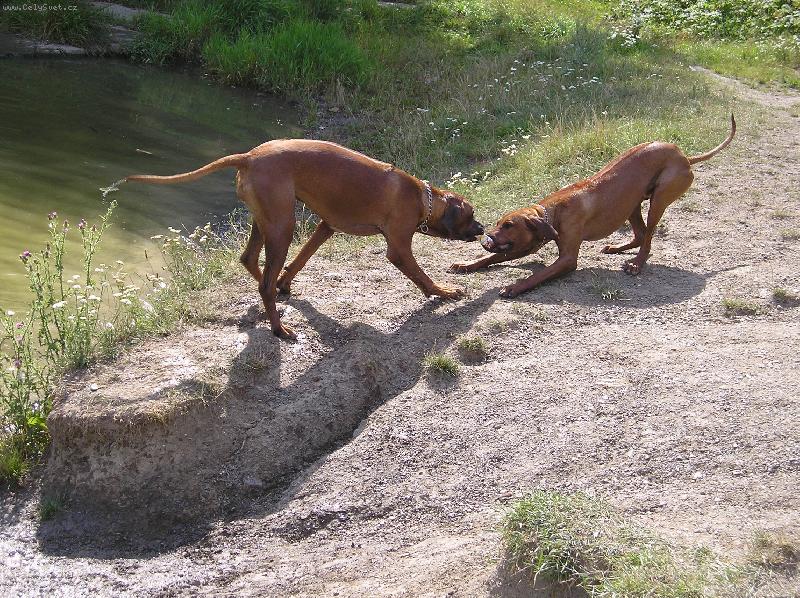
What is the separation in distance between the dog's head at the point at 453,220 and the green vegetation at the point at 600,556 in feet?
10.9

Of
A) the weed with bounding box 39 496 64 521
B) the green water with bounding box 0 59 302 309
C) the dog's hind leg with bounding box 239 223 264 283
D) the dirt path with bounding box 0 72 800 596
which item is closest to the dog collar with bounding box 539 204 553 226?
the dirt path with bounding box 0 72 800 596

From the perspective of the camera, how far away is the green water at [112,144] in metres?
9.73

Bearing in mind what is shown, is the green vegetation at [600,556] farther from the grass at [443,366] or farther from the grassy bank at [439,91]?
the grassy bank at [439,91]

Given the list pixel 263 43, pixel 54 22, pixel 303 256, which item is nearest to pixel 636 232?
pixel 303 256

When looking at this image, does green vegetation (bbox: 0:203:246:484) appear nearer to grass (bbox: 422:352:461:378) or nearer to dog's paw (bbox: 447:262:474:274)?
grass (bbox: 422:352:461:378)

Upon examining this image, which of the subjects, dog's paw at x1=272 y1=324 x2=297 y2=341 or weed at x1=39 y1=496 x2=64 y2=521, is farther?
dog's paw at x1=272 y1=324 x2=297 y2=341

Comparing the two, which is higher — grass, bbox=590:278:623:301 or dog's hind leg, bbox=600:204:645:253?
dog's hind leg, bbox=600:204:645:253

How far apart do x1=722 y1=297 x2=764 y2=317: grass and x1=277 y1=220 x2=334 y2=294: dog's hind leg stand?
122 inches

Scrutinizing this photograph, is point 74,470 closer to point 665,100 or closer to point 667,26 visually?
point 665,100

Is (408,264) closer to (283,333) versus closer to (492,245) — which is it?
(492,245)

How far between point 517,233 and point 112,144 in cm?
734

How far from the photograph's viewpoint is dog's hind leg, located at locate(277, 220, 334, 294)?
7250 mm

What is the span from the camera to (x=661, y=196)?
25.8ft

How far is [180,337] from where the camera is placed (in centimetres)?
649
